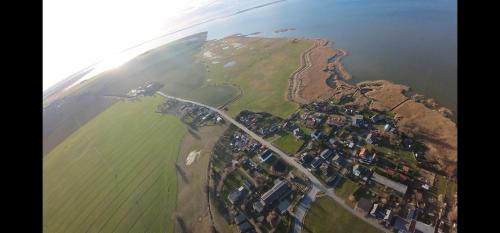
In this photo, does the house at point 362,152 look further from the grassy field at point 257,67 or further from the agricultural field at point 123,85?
the agricultural field at point 123,85

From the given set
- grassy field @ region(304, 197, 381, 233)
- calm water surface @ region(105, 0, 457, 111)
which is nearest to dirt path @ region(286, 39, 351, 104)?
calm water surface @ region(105, 0, 457, 111)

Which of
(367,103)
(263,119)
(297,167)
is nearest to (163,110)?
(263,119)

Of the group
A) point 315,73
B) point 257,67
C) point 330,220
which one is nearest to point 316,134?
point 330,220

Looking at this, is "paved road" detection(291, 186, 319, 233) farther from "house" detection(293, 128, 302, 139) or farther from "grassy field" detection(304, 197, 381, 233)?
"house" detection(293, 128, 302, 139)

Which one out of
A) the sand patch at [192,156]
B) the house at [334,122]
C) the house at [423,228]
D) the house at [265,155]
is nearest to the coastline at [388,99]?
the house at [334,122]
